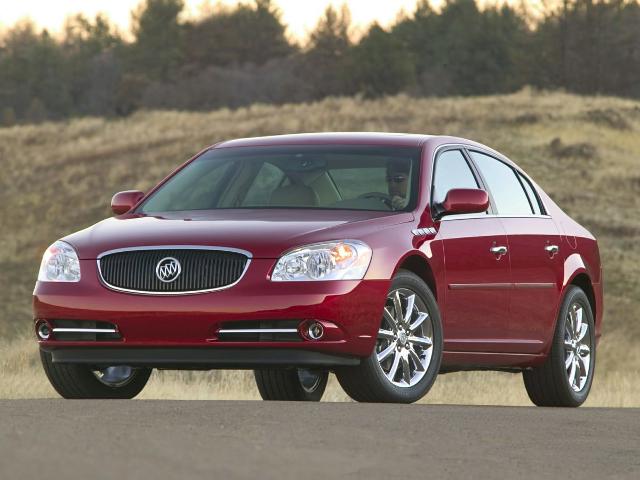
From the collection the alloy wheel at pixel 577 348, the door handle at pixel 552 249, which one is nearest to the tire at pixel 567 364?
the alloy wheel at pixel 577 348

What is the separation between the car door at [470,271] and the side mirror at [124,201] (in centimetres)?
191

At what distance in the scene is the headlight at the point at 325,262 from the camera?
28.2 feet

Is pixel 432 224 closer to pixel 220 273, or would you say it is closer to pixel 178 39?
pixel 220 273

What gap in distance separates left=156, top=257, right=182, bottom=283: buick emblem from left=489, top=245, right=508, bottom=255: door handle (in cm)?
235

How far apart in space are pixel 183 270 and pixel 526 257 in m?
2.84

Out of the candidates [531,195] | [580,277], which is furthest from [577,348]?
[531,195]

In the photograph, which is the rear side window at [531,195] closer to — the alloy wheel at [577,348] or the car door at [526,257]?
the car door at [526,257]

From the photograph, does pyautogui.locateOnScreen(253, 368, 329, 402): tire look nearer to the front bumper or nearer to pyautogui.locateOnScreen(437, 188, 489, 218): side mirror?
pyautogui.locateOnScreen(437, 188, 489, 218): side mirror

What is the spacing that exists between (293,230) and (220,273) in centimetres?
49

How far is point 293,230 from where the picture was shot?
8820 mm

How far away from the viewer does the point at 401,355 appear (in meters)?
9.05

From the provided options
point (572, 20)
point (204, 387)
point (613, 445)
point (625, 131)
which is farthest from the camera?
point (572, 20)

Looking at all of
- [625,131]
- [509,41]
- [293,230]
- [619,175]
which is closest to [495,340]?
[293,230]

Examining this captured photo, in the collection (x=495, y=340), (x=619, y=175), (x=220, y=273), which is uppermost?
(x=220, y=273)
